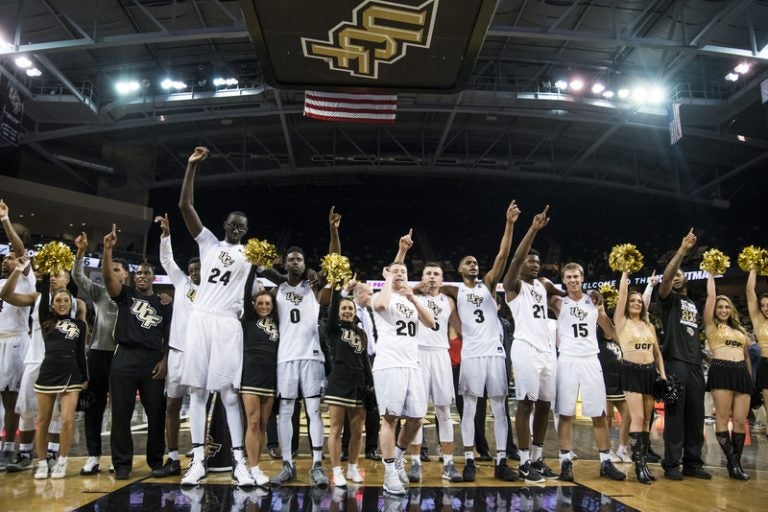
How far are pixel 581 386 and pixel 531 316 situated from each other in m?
0.88

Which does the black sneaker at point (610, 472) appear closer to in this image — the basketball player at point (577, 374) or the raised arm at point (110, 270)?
the basketball player at point (577, 374)

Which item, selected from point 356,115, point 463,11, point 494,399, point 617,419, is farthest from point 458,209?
point 463,11

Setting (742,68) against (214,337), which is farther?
(742,68)

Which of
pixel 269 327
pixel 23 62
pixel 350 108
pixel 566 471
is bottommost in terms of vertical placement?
pixel 566 471

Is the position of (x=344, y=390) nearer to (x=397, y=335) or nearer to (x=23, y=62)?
(x=397, y=335)

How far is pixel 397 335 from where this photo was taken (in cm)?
491

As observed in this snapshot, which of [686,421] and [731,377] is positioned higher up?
[731,377]

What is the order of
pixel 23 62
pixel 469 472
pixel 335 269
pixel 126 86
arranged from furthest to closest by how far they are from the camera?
pixel 126 86
pixel 23 62
pixel 469 472
pixel 335 269

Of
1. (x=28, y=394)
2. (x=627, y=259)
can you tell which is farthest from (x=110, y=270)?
(x=627, y=259)

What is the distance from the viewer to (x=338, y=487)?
186 inches

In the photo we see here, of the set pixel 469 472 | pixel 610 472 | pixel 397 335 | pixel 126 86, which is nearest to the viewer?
pixel 397 335

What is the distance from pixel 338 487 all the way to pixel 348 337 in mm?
1366

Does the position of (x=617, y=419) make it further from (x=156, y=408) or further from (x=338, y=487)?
(x=156, y=408)

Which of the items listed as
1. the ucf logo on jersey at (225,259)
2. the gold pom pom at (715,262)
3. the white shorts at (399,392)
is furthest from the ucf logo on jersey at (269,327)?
the gold pom pom at (715,262)
